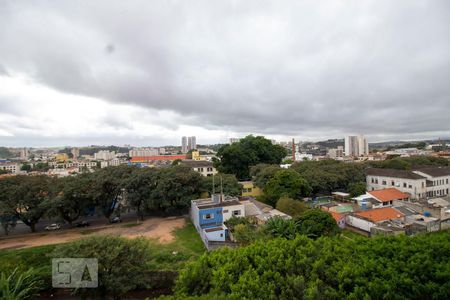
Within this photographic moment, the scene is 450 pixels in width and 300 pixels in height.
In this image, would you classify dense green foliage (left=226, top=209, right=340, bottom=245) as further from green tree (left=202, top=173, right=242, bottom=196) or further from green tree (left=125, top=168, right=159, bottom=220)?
green tree (left=125, top=168, right=159, bottom=220)

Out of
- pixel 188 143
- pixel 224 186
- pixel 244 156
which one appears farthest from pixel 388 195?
pixel 188 143

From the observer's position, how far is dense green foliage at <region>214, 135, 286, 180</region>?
113 feet

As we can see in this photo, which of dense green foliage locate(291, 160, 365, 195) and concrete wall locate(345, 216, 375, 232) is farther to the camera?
dense green foliage locate(291, 160, 365, 195)

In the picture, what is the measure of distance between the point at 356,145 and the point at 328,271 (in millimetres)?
101094

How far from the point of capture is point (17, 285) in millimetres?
7305

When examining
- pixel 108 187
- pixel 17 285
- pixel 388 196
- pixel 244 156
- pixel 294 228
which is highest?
pixel 244 156

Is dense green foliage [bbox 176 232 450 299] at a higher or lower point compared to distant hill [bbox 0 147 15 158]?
lower

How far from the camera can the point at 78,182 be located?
62.8ft

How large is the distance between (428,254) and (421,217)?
14.9 m

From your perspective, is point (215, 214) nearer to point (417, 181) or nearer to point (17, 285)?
point (17, 285)

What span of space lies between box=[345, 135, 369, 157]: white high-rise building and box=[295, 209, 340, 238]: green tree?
89.0m

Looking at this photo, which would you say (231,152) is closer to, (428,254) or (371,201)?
(371,201)

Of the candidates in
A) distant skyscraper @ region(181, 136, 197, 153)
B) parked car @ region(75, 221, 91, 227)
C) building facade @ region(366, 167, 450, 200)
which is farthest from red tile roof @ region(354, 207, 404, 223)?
distant skyscraper @ region(181, 136, 197, 153)

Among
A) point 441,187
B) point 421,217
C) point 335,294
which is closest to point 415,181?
point 441,187
